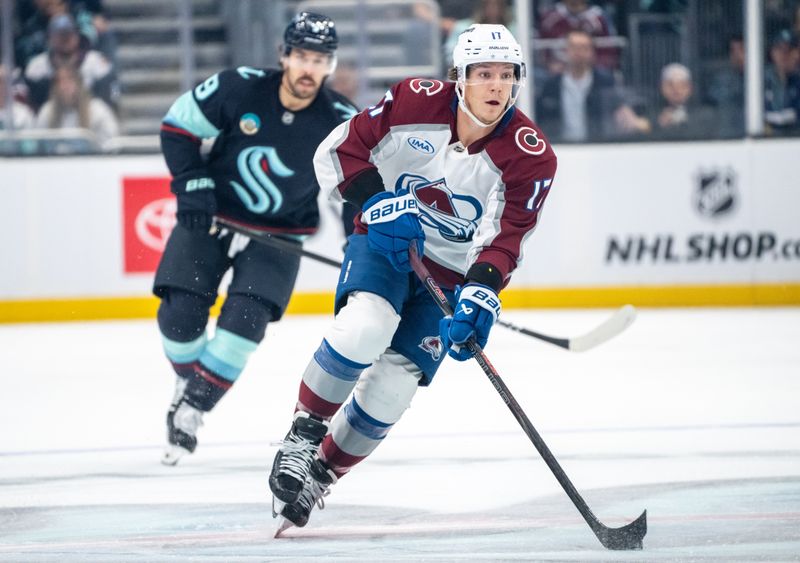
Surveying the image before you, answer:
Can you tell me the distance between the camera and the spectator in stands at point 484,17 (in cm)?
730

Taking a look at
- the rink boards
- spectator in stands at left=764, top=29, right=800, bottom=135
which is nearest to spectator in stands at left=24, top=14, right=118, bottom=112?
the rink boards

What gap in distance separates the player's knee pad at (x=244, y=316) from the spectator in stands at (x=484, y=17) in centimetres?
372

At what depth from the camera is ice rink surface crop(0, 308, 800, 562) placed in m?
2.76

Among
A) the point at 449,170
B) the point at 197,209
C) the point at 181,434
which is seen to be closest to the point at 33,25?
the point at 197,209

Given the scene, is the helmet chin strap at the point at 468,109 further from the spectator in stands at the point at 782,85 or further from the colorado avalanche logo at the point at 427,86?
the spectator in stands at the point at 782,85

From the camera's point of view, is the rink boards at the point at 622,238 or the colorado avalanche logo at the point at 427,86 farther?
the rink boards at the point at 622,238

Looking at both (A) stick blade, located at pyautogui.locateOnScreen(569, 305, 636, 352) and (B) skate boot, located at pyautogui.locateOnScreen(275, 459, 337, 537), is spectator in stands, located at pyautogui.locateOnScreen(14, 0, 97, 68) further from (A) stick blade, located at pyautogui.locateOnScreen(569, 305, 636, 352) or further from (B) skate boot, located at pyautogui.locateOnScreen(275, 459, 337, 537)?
(B) skate boot, located at pyautogui.locateOnScreen(275, 459, 337, 537)

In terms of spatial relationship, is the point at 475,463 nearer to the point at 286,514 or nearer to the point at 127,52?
the point at 286,514

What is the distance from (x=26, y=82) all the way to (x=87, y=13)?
1.73 ft

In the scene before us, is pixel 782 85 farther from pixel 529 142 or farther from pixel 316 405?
pixel 316 405

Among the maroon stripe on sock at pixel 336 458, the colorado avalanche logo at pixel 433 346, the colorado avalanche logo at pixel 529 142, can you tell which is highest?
the colorado avalanche logo at pixel 529 142

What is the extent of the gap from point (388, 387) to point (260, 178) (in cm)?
115

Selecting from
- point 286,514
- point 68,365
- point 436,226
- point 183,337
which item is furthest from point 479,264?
point 68,365

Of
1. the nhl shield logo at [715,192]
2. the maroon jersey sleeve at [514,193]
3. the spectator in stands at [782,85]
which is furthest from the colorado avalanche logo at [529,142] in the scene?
the spectator in stands at [782,85]
